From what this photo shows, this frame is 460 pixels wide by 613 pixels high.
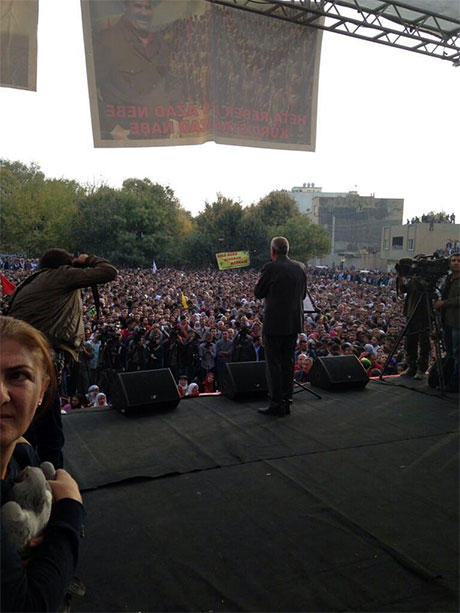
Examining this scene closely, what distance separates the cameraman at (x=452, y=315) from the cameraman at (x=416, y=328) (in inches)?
7.7

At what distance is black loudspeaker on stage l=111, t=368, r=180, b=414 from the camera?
3.87 metres

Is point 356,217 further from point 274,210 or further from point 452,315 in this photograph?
point 452,315

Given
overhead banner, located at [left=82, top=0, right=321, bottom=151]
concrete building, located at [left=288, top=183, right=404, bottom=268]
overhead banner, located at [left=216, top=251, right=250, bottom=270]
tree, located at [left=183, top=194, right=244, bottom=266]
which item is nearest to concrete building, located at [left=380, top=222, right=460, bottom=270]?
tree, located at [left=183, top=194, right=244, bottom=266]

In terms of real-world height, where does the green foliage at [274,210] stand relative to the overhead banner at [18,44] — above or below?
above

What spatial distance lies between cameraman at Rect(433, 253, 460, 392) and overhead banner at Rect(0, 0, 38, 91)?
437cm

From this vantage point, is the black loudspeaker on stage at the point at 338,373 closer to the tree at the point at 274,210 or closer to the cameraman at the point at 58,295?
the cameraman at the point at 58,295

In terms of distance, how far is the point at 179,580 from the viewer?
185cm

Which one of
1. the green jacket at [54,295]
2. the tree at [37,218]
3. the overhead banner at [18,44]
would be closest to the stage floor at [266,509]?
the green jacket at [54,295]

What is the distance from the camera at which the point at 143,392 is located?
3922 millimetres

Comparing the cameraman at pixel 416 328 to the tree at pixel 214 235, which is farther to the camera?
the tree at pixel 214 235

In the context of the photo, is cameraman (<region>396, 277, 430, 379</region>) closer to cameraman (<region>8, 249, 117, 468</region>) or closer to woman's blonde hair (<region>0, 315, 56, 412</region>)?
cameraman (<region>8, 249, 117, 468</region>)

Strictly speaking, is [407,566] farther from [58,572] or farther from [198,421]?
[198,421]

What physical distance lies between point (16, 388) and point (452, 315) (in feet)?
15.0

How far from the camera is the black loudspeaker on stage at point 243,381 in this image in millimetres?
4297
